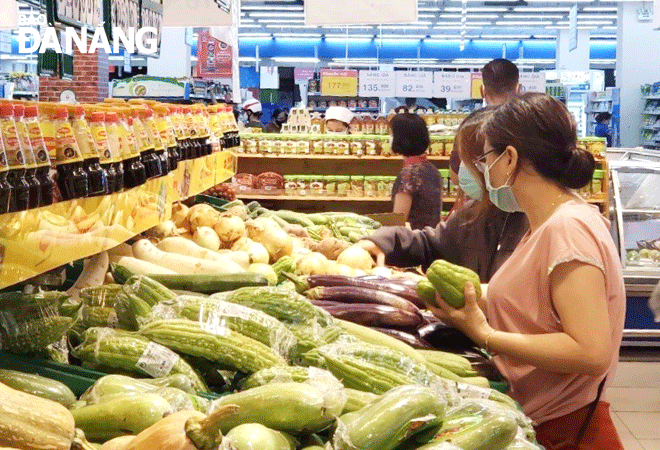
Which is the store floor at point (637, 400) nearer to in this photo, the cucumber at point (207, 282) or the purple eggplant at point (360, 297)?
the purple eggplant at point (360, 297)

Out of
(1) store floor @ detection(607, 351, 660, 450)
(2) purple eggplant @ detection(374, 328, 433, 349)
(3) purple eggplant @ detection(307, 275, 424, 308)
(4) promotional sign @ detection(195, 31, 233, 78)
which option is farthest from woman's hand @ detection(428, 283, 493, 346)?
(4) promotional sign @ detection(195, 31, 233, 78)

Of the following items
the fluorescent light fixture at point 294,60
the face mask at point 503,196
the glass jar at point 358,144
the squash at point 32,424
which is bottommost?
the squash at point 32,424

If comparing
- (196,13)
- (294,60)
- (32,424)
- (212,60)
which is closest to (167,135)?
(32,424)

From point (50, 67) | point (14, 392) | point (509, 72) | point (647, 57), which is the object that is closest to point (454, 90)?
point (647, 57)

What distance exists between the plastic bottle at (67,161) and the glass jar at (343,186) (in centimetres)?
743

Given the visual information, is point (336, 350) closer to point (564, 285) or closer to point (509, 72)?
point (564, 285)

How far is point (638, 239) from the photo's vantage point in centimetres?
735

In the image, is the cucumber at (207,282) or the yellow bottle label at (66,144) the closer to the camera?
the yellow bottle label at (66,144)

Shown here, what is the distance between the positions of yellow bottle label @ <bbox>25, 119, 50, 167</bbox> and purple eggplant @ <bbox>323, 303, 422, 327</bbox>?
3.41 ft

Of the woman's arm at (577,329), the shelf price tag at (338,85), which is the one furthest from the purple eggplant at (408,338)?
the shelf price tag at (338,85)

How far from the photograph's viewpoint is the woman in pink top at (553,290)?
7.91 ft

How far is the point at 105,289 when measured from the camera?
2541 millimetres

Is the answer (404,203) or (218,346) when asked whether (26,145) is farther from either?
(404,203)

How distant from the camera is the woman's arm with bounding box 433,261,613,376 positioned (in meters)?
2.39
